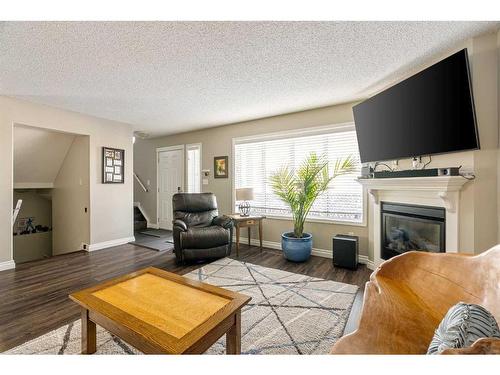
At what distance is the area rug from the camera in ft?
5.17

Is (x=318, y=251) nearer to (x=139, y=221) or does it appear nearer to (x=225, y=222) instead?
(x=225, y=222)

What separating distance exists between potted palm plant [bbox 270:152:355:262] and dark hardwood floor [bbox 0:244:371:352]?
209 millimetres

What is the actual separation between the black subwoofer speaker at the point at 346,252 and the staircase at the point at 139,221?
473 centimetres

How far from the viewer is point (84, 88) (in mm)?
2840

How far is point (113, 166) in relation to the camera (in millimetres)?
4258

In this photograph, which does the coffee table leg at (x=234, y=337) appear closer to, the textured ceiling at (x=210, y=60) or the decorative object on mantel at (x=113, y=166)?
the textured ceiling at (x=210, y=60)

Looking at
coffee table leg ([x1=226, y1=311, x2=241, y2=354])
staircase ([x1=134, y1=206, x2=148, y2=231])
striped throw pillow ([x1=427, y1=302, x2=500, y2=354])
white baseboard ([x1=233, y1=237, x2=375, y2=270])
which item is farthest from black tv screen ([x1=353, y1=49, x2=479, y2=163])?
staircase ([x1=134, y1=206, x2=148, y2=231])

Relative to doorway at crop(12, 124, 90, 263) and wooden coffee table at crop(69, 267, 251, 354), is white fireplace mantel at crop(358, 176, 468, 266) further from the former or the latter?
doorway at crop(12, 124, 90, 263)

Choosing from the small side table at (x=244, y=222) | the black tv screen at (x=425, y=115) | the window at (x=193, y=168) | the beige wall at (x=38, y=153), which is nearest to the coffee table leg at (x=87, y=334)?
the small side table at (x=244, y=222)

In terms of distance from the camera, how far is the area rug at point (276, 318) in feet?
5.17

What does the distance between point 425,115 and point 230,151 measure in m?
3.21

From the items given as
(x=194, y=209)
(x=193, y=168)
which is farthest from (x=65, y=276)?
(x=193, y=168)
